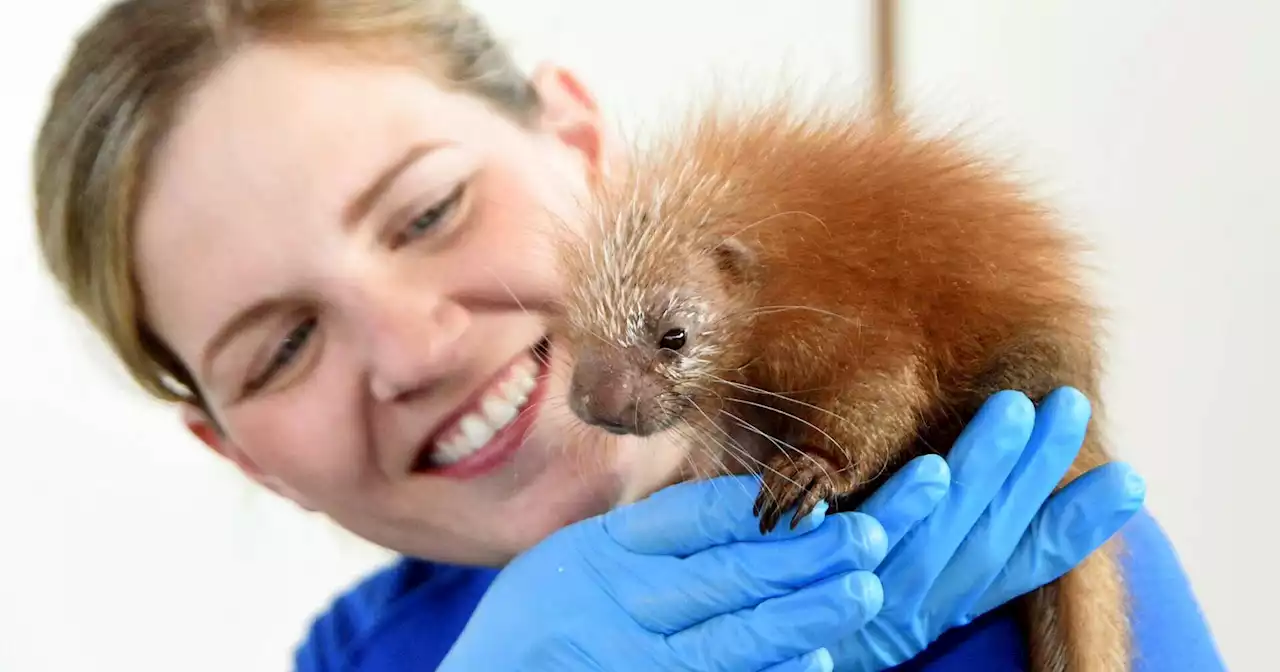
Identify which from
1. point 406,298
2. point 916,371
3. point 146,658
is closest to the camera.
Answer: point 916,371

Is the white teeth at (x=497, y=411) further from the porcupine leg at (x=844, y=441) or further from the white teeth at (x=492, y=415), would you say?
the porcupine leg at (x=844, y=441)

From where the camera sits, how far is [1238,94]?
5.71 feet

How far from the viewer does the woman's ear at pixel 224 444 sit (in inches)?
53.0

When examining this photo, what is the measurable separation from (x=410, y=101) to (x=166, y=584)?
5.56 ft

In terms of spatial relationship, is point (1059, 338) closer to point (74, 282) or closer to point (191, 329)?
point (191, 329)

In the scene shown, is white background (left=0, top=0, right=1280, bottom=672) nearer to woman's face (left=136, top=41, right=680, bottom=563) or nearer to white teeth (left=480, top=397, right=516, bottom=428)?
woman's face (left=136, top=41, right=680, bottom=563)

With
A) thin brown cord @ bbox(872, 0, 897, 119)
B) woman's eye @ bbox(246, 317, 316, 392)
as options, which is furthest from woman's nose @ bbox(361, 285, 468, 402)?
thin brown cord @ bbox(872, 0, 897, 119)

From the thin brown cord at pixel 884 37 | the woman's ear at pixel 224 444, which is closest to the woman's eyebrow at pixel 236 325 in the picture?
the woman's ear at pixel 224 444

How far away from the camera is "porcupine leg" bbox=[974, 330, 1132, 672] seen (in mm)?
811

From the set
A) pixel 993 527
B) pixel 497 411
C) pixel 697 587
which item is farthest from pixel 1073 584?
pixel 497 411

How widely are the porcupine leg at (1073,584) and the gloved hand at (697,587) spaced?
13 centimetres

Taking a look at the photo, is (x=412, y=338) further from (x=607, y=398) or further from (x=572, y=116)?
(x=572, y=116)

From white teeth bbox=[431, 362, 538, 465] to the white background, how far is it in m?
1.03

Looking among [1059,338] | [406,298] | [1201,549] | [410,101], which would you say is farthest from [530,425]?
[1201,549]
